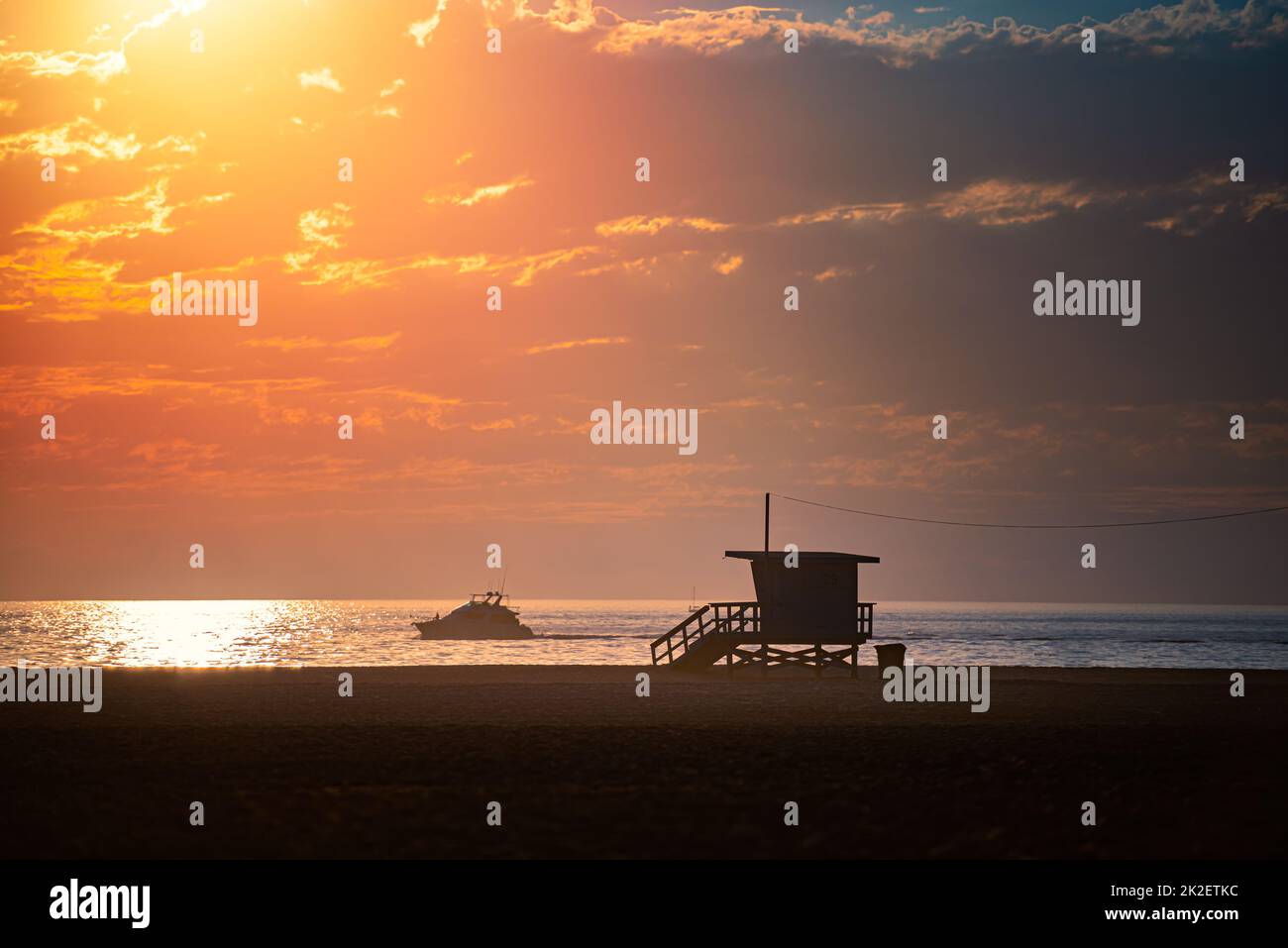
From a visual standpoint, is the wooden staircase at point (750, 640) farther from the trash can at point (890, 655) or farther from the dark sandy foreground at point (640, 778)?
the dark sandy foreground at point (640, 778)

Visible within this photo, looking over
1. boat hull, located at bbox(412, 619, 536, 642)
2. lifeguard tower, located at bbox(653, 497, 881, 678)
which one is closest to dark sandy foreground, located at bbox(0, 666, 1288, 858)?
lifeguard tower, located at bbox(653, 497, 881, 678)

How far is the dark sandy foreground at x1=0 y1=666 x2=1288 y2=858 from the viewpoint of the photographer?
14.8 metres

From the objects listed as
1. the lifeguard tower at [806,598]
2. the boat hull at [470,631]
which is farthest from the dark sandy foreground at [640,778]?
the boat hull at [470,631]

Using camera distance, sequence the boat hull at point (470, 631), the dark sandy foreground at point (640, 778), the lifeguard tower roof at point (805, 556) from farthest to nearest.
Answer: the boat hull at point (470, 631)
the lifeguard tower roof at point (805, 556)
the dark sandy foreground at point (640, 778)

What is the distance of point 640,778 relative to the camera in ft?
62.5

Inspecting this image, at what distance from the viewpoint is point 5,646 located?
98.1 m

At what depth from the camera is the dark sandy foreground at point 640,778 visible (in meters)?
14.8

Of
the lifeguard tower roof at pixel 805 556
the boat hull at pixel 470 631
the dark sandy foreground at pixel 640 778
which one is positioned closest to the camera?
the dark sandy foreground at pixel 640 778

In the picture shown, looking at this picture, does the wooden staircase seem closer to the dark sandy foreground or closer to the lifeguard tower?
the lifeguard tower
